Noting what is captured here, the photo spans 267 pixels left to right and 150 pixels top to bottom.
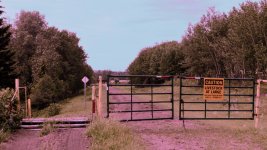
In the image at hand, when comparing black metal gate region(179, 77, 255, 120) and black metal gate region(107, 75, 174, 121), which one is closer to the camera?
black metal gate region(107, 75, 174, 121)

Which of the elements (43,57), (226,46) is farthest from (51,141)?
(43,57)

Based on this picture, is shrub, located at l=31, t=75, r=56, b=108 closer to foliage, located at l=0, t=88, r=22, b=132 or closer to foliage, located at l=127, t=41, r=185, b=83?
foliage, located at l=127, t=41, r=185, b=83

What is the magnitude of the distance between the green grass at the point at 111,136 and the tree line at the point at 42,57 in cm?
4290

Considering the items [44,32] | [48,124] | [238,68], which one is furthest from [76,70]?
[48,124]

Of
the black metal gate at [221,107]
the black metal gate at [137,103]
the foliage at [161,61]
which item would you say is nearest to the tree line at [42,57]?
the foliage at [161,61]

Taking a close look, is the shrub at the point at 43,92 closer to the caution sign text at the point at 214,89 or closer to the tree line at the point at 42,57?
the tree line at the point at 42,57

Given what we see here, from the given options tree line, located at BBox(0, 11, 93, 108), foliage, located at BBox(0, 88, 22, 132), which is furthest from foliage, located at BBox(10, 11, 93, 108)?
foliage, located at BBox(0, 88, 22, 132)

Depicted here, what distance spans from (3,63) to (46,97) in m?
8.63

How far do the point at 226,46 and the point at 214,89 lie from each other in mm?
23398

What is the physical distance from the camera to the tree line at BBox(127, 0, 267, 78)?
31.2m

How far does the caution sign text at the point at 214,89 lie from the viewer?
14.3 metres

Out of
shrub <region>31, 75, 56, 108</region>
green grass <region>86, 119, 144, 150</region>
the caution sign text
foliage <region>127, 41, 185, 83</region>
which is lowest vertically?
shrub <region>31, 75, 56, 108</region>

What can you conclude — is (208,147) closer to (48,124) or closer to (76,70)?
(48,124)

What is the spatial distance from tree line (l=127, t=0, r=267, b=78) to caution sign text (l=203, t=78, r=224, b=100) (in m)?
16.3
